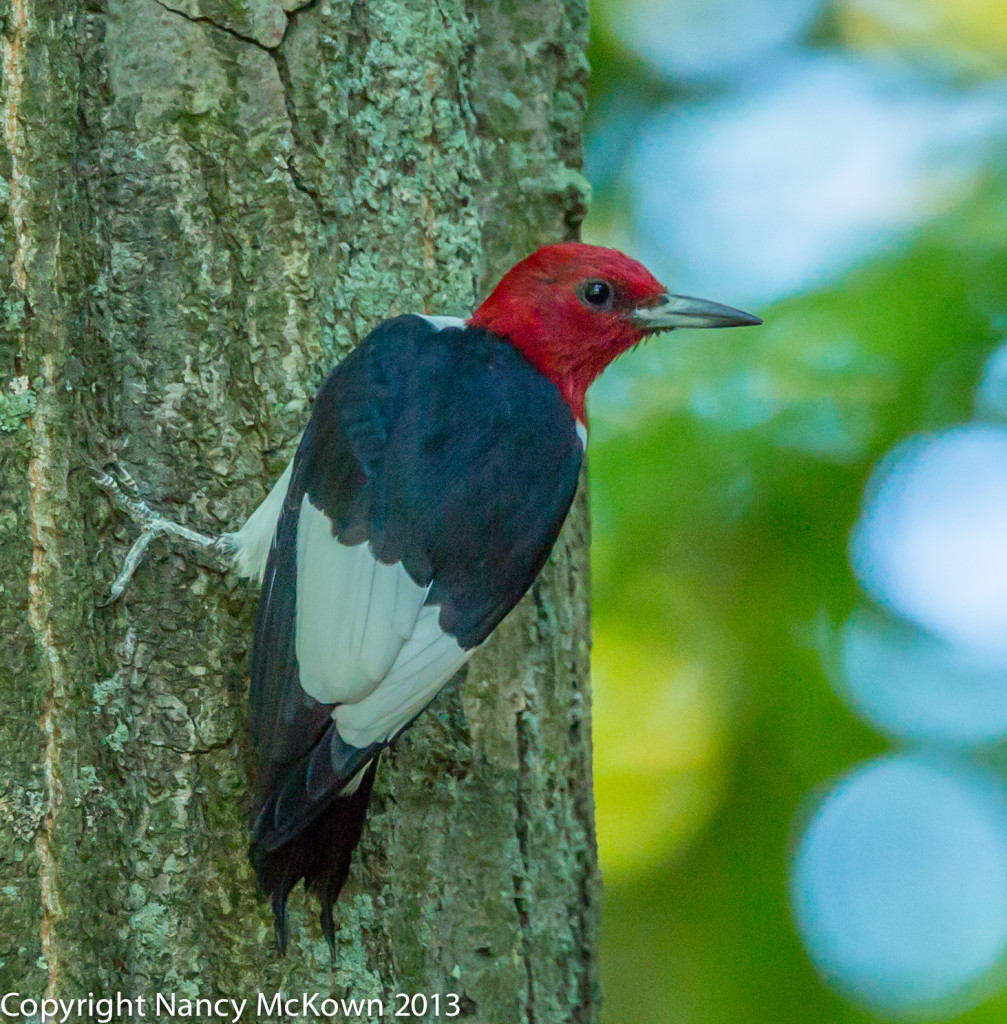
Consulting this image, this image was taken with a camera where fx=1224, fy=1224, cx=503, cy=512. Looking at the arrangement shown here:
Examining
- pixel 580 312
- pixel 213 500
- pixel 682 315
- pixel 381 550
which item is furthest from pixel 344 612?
pixel 682 315

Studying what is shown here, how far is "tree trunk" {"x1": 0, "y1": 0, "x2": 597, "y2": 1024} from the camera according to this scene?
163 centimetres

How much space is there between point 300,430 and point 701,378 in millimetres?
1243

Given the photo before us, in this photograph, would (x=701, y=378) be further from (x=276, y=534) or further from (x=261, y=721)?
(x=261, y=721)

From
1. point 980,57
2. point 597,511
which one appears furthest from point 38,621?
point 980,57

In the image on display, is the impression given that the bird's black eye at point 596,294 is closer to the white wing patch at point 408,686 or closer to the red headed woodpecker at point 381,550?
the red headed woodpecker at point 381,550

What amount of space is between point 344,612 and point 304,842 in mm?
324

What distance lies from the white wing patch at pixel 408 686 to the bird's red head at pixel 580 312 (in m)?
0.64

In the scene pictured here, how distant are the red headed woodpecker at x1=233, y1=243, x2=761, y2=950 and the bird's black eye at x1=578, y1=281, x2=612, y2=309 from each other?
0.52ft

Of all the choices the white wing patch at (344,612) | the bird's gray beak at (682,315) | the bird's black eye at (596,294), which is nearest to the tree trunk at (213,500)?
the white wing patch at (344,612)

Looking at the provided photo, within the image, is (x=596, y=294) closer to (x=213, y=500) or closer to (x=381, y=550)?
(x=381, y=550)

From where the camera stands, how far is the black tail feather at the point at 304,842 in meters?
1.60

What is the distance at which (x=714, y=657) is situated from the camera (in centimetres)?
296
